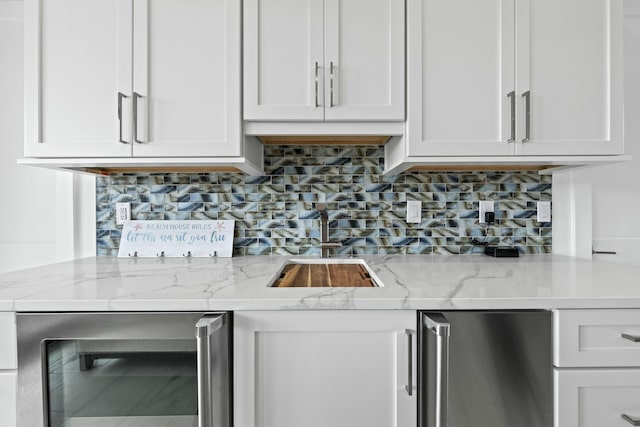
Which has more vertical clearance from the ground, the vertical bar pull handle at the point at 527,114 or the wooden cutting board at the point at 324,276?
the vertical bar pull handle at the point at 527,114

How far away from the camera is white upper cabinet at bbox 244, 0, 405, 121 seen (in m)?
1.36

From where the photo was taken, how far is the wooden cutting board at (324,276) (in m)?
1.31

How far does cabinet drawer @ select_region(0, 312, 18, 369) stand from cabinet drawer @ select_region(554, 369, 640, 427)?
152 centimetres

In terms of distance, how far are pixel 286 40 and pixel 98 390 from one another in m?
1.35

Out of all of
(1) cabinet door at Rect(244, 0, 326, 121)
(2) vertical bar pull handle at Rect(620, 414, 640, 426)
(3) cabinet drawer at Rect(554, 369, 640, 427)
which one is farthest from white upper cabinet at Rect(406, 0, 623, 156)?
(2) vertical bar pull handle at Rect(620, 414, 640, 426)

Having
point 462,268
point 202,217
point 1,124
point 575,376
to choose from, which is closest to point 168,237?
point 202,217

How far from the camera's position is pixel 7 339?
37.8 inches

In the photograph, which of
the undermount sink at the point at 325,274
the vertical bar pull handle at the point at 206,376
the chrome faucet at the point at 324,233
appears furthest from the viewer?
the chrome faucet at the point at 324,233

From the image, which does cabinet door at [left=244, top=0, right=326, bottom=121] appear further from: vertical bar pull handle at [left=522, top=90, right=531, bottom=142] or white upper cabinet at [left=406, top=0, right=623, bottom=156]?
vertical bar pull handle at [left=522, top=90, right=531, bottom=142]

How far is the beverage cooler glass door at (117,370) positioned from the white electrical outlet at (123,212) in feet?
2.81

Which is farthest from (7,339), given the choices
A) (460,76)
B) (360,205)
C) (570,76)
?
(570,76)

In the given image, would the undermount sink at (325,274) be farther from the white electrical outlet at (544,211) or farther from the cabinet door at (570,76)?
the white electrical outlet at (544,211)

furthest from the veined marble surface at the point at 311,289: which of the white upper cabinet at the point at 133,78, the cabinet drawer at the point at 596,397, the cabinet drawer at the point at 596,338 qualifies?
the white upper cabinet at the point at 133,78

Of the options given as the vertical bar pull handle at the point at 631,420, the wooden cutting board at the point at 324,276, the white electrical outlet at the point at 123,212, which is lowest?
the vertical bar pull handle at the point at 631,420
